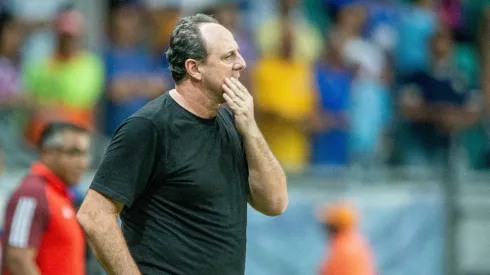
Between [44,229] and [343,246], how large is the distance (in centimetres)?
396

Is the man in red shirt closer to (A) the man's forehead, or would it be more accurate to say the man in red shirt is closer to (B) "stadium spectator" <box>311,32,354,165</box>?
(A) the man's forehead

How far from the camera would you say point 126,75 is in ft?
31.1

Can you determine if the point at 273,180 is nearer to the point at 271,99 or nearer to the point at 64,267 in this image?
the point at 64,267

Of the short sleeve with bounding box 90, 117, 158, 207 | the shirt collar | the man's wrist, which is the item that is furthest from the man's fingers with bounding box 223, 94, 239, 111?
the shirt collar

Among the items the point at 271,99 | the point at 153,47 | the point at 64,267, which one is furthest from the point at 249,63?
the point at 64,267

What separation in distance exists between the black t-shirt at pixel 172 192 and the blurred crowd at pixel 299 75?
15.7 ft

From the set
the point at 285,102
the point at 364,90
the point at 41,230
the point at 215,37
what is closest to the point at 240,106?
the point at 215,37

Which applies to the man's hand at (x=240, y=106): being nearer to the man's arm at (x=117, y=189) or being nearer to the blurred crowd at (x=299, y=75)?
the man's arm at (x=117, y=189)

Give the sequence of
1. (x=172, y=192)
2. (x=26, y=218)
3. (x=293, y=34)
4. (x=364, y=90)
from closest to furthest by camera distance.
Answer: (x=172, y=192) → (x=26, y=218) → (x=293, y=34) → (x=364, y=90)

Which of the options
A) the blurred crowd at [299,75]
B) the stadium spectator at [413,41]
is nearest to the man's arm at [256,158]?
the blurred crowd at [299,75]

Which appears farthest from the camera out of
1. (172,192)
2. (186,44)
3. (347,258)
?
(347,258)

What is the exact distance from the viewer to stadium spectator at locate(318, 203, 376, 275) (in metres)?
8.80

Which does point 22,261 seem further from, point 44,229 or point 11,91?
point 11,91

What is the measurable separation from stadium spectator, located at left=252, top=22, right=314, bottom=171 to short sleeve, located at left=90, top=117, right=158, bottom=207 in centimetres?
559
